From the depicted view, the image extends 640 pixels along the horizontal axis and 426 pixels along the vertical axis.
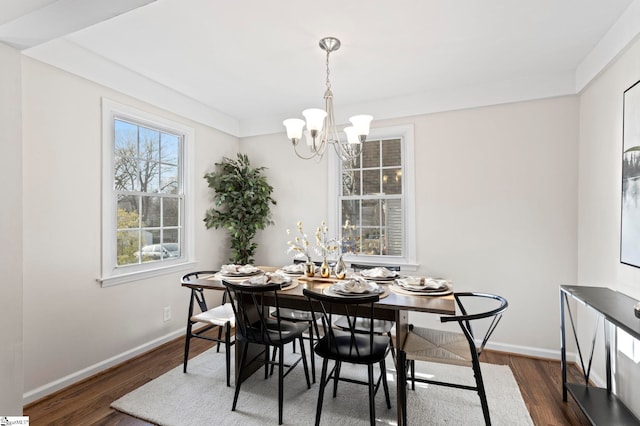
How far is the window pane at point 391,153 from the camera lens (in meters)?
3.69

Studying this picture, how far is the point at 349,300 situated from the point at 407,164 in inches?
86.8

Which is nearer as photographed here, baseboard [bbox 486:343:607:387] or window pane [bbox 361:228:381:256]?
baseboard [bbox 486:343:607:387]

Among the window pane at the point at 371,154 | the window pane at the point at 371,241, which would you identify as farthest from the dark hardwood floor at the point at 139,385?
the window pane at the point at 371,154

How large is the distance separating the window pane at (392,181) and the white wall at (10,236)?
10.2 feet

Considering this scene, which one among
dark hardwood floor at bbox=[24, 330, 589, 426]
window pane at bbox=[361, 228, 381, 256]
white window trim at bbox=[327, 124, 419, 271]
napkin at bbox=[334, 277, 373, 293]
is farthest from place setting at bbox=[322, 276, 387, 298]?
window pane at bbox=[361, 228, 381, 256]

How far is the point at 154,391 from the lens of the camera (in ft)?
8.02

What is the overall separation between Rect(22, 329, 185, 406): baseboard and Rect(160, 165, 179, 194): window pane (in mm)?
1516

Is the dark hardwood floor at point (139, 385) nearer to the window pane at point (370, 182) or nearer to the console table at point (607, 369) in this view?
Result: the console table at point (607, 369)

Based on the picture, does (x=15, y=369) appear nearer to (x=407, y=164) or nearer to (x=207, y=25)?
(x=207, y=25)

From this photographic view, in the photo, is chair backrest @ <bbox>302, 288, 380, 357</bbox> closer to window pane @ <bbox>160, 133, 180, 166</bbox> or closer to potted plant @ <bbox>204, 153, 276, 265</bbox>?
potted plant @ <bbox>204, 153, 276, 265</bbox>

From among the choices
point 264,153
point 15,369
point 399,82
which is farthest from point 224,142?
point 15,369

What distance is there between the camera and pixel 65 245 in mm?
2514

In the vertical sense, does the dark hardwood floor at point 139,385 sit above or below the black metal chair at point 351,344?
below

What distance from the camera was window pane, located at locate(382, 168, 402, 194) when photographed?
12.1 ft
